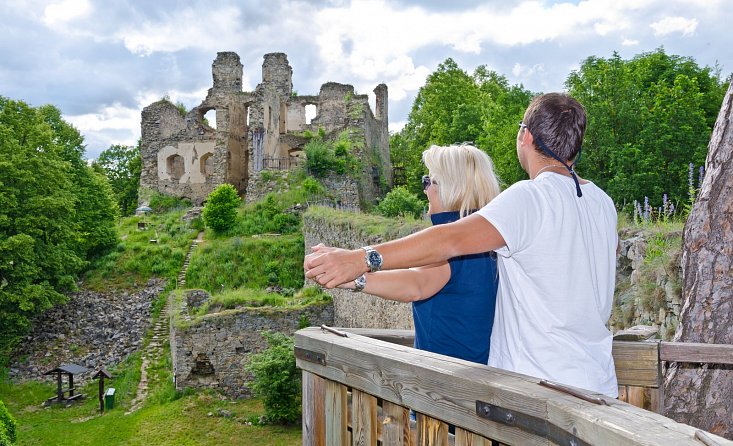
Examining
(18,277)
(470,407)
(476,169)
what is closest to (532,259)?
(470,407)

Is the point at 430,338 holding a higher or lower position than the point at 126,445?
higher

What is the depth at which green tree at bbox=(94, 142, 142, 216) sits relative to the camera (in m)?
45.4

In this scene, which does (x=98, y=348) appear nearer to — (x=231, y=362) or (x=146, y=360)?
(x=146, y=360)

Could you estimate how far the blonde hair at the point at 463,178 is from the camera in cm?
293

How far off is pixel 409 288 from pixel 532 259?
102 cm

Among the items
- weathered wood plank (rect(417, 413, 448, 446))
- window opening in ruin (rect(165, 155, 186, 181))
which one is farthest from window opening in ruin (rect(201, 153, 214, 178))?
weathered wood plank (rect(417, 413, 448, 446))

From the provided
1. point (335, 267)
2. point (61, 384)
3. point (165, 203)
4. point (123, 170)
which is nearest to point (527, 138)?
point (335, 267)

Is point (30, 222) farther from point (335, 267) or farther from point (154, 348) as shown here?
point (335, 267)

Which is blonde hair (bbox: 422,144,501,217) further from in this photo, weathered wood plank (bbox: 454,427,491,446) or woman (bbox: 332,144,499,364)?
weathered wood plank (bbox: 454,427,491,446)

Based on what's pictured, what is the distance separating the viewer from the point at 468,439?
6.90ft

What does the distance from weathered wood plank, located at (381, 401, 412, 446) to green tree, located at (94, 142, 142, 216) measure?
45434 millimetres

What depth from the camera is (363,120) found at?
105 ft

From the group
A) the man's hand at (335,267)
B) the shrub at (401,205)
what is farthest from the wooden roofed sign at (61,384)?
the man's hand at (335,267)

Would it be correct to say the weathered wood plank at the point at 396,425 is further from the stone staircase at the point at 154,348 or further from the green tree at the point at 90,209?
the green tree at the point at 90,209
